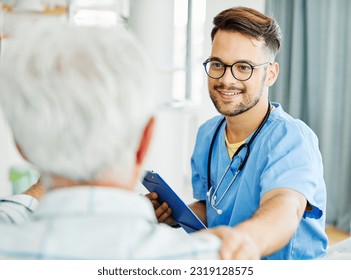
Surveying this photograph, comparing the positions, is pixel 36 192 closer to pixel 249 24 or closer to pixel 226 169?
pixel 226 169

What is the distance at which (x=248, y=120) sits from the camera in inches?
52.0

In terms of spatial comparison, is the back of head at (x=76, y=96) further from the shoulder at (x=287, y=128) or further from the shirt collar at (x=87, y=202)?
the shoulder at (x=287, y=128)

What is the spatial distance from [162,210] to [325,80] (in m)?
1.89

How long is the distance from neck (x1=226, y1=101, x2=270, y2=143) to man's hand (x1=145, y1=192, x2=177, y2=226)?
283mm

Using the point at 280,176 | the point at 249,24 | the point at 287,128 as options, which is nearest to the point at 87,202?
the point at 280,176

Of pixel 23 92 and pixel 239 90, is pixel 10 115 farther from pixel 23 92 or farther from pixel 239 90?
pixel 239 90

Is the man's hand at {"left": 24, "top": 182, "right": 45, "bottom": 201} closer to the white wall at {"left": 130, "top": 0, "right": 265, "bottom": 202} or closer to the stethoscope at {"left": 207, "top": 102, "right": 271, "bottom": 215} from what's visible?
the stethoscope at {"left": 207, "top": 102, "right": 271, "bottom": 215}

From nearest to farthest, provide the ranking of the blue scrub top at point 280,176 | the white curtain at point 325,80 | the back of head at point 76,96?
the back of head at point 76,96 < the blue scrub top at point 280,176 < the white curtain at point 325,80

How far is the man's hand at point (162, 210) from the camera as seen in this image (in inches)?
47.6

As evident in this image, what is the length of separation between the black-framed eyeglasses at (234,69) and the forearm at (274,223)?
405 millimetres

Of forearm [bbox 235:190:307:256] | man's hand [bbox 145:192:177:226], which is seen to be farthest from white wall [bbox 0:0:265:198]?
forearm [bbox 235:190:307:256]

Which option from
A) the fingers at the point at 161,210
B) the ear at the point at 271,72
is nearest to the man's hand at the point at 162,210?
the fingers at the point at 161,210
